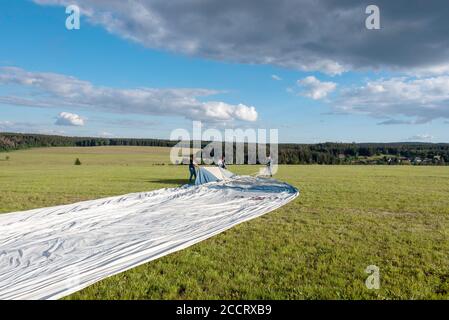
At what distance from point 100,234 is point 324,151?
220 feet

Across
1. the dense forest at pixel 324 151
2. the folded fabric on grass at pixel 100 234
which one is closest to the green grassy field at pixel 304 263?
the folded fabric on grass at pixel 100 234

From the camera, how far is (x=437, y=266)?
16.7 feet

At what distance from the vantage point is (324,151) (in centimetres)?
6950

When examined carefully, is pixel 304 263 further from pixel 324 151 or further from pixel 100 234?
pixel 324 151

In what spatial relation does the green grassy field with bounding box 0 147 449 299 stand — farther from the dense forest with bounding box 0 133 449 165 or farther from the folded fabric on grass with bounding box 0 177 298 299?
the dense forest with bounding box 0 133 449 165

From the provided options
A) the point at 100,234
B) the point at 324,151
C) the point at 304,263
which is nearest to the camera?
the point at 304,263

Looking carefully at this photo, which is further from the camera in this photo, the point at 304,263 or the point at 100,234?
the point at 100,234

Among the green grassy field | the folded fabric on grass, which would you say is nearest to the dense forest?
the folded fabric on grass

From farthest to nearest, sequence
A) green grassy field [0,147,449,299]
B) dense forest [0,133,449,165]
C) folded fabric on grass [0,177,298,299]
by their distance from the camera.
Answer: dense forest [0,133,449,165]
folded fabric on grass [0,177,298,299]
green grassy field [0,147,449,299]

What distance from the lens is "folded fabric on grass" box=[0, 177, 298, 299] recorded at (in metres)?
4.47

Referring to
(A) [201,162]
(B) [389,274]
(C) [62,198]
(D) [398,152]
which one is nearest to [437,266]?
(B) [389,274]

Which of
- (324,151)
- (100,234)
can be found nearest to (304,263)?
(100,234)

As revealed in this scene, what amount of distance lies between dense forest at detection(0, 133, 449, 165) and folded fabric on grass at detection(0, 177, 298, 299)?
47960 millimetres
